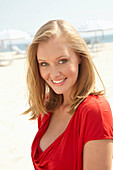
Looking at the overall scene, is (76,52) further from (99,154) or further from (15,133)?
→ (15,133)

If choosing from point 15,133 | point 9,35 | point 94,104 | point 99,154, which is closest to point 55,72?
point 94,104

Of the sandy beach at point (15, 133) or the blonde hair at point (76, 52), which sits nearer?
the blonde hair at point (76, 52)

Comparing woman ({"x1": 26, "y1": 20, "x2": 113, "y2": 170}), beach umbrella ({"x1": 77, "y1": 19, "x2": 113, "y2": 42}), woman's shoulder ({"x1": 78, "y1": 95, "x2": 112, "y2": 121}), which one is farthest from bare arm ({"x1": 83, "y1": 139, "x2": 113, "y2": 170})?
beach umbrella ({"x1": 77, "y1": 19, "x2": 113, "y2": 42})

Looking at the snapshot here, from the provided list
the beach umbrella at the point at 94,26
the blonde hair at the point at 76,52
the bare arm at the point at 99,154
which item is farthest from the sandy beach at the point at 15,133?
the beach umbrella at the point at 94,26

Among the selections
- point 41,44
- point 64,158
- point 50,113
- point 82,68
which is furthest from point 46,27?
point 64,158

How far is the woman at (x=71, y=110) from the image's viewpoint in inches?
49.9

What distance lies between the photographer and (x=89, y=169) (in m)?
1.33

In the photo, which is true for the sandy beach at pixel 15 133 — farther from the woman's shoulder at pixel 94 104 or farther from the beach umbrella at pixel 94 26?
the beach umbrella at pixel 94 26

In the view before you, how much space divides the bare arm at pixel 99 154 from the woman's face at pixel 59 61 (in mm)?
441

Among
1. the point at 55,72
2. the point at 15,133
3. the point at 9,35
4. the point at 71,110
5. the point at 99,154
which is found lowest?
the point at 15,133

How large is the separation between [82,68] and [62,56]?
17 cm

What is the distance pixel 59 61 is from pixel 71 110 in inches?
12.4

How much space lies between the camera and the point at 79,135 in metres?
1.38

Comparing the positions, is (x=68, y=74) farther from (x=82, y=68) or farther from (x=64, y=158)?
(x=64, y=158)
